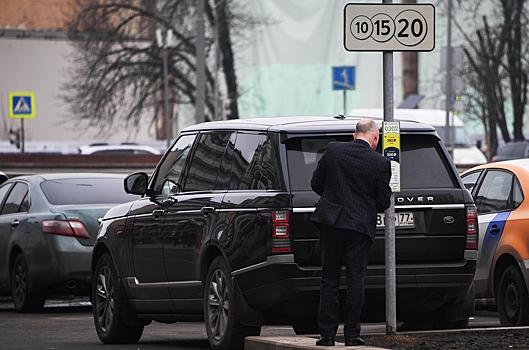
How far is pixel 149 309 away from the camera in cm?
995

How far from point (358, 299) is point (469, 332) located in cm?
120

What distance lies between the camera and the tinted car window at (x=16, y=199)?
47.3 feet

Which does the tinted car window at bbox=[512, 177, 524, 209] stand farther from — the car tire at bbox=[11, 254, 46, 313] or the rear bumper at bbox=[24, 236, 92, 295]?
the car tire at bbox=[11, 254, 46, 313]

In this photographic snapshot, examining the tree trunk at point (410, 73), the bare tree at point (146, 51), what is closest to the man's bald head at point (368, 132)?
the bare tree at point (146, 51)

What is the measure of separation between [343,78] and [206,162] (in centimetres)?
1753

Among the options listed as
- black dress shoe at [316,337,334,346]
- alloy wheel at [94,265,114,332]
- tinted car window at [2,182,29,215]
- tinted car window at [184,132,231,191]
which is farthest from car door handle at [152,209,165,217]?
tinted car window at [2,182,29,215]

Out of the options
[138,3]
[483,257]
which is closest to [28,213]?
[483,257]

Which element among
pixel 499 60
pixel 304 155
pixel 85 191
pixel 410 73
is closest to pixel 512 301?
pixel 304 155

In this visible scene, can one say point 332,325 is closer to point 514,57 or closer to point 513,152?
point 513,152

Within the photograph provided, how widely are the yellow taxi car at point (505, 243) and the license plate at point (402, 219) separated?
6.70ft

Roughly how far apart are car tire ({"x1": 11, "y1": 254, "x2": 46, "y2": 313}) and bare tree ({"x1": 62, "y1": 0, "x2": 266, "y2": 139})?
1158 inches

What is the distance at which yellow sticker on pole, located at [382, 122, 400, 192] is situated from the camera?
822 cm

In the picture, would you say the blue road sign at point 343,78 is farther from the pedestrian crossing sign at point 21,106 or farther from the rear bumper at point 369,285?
the rear bumper at point 369,285

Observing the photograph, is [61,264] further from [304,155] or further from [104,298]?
[304,155]
